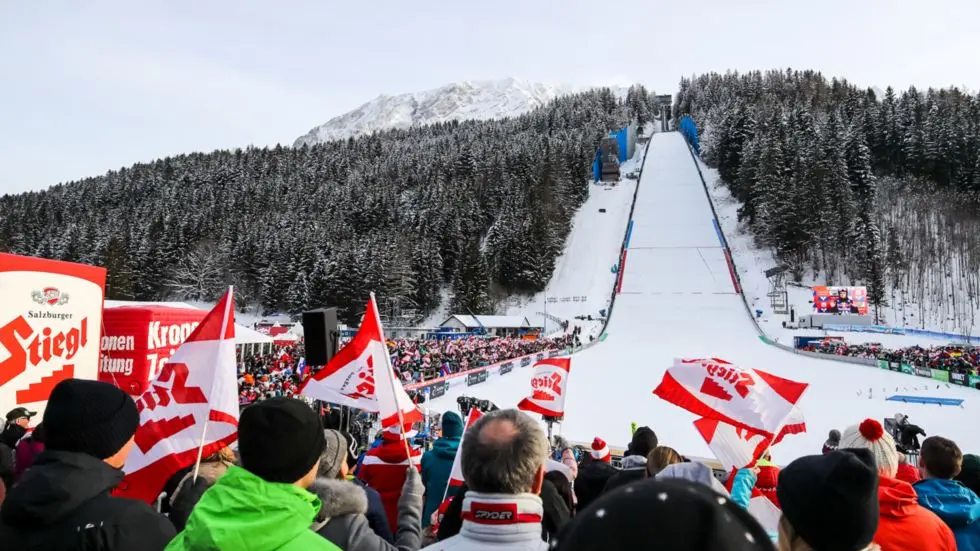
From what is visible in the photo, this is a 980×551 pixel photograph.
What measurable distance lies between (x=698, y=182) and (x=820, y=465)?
7960 centimetres

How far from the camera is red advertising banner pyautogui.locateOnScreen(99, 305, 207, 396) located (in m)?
9.57

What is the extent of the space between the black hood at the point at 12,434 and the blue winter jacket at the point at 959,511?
6.58 m

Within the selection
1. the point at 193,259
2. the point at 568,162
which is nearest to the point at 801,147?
the point at 568,162

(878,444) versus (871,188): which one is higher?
(871,188)

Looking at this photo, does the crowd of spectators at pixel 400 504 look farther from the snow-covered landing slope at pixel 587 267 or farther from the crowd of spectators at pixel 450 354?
the snow-covered landing slope at pixel 587 267

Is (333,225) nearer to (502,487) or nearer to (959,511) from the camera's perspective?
(959,511)

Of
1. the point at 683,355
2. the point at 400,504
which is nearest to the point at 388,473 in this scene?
the point at 400,504

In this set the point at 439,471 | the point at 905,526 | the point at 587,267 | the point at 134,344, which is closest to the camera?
the point at 905,526

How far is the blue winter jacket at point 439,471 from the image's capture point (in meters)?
4.15

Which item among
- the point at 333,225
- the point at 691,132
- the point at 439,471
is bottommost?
the point at 439,471

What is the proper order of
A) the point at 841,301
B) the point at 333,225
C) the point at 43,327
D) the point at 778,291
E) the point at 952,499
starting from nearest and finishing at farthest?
the point at 952,499 < the point at 43,327 < the point at 841,301 < the point at 778,291 < the point at 333,225

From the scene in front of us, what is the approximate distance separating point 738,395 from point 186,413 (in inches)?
171

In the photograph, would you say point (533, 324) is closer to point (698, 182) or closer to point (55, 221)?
point (698, 182)

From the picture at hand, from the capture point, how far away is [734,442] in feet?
17.9
